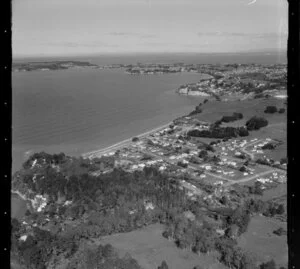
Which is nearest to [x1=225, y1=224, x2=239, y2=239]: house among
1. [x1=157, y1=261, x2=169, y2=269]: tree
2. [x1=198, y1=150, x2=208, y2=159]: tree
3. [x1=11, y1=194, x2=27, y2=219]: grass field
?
[x1=157, y1=261, x2=169, y2=269]: tree

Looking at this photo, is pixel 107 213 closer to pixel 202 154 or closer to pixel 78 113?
pixel 78 113

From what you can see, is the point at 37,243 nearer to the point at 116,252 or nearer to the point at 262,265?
the point at 116,252

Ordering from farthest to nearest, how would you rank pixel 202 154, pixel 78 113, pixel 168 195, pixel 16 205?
pixel 202 154, pixel 168 195, pixel 78 113, pixel 16 205

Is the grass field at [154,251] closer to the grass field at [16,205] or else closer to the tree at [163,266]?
the tree at [163,266]

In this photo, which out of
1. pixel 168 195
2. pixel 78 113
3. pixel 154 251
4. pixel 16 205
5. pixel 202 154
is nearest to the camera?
pixel 16 205

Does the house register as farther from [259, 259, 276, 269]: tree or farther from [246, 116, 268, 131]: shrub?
[246, 116, 268, 131]: shrub

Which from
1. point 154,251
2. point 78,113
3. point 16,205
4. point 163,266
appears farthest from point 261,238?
point 16,205

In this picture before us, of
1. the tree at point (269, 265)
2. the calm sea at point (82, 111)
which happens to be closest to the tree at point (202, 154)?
the calm sea at point (82, 111)

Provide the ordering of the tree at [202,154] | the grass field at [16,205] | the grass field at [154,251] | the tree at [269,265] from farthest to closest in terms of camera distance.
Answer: the tree at [202,154]
the grass field at [154,251]
the tree at [269,265]
the grass field at [16,205]
